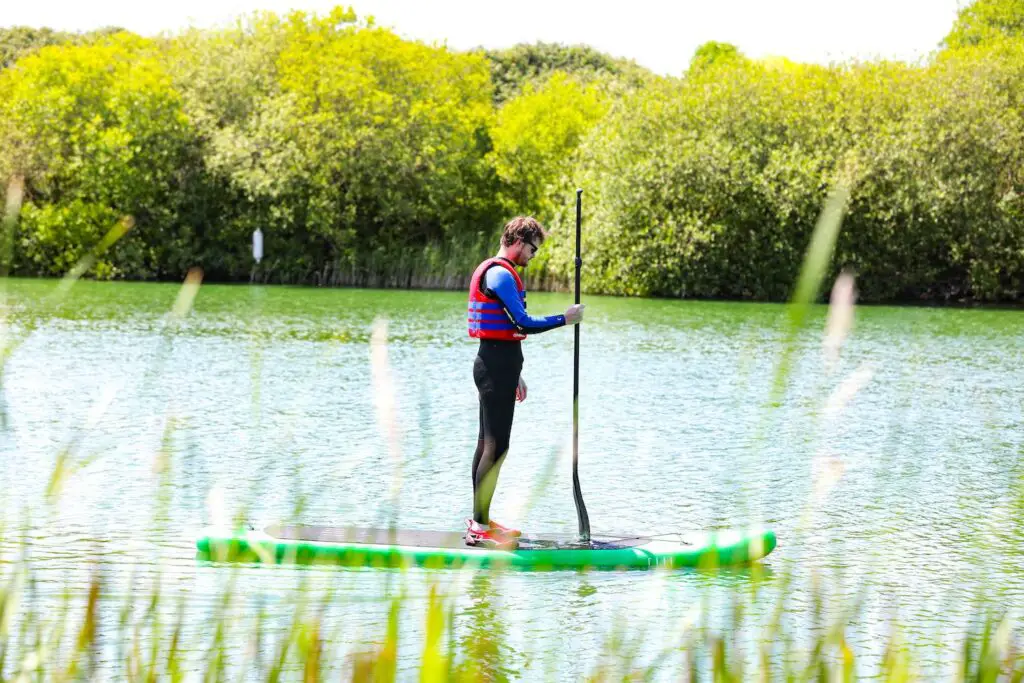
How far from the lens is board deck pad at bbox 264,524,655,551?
721 cm

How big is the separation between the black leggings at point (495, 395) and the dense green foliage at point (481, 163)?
3384 cm

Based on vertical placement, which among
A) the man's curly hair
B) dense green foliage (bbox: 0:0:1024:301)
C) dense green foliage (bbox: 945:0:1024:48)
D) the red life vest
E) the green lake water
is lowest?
the green lake water

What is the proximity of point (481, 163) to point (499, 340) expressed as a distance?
4346 cm

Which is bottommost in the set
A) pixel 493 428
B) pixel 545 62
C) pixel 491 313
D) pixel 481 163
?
pixel 493 428

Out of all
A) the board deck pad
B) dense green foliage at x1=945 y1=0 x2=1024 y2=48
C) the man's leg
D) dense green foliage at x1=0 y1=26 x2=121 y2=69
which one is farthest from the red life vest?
dense green foliage at x1=0 y1=26 x2=121 y2=69

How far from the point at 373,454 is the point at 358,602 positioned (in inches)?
194

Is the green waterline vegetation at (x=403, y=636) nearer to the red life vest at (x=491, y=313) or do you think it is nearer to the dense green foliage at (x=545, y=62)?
the red life vest at (x=491, y=313)

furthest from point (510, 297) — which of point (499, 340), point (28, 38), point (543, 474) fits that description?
point (28, 38)

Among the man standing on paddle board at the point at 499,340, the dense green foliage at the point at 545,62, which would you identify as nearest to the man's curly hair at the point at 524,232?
the man standing on paddle board at the point at 499,340

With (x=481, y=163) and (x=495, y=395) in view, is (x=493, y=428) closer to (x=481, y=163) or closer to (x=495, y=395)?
(x=495, y=395)

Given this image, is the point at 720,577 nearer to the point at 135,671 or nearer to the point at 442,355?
the point at 135,671

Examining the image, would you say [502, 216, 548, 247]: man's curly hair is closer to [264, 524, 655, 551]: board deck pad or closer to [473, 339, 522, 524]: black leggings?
[473, 339, 522, 524]: black leggings

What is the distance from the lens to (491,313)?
7215 millimetres

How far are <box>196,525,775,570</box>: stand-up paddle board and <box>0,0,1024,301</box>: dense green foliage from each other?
3376 centimetres
